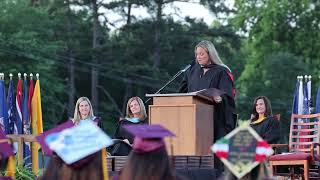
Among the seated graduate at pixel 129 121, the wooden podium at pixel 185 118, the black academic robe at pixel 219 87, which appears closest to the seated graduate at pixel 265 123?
the seated graduate at pixel 129 121

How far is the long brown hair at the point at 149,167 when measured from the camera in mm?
4707

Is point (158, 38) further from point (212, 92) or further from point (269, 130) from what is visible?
point (212, 92)

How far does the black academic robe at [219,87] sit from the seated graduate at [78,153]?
414 centimetres

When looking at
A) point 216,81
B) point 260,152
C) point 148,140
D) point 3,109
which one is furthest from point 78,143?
point 3,109

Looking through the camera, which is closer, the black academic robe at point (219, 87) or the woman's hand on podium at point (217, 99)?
the woman's hand on podium at point (217, 99)

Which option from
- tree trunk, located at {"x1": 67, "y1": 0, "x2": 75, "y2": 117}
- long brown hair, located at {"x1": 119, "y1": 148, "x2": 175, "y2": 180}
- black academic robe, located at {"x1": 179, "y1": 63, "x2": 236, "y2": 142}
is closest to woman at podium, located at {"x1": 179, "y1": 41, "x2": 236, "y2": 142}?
black academic robe, located at {"x1": 179, "y1": 63, "x2": 236, "y2": 142}

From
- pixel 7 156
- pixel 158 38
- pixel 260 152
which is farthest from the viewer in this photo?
pixel 158 38

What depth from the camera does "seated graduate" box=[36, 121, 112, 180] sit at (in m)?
4.70

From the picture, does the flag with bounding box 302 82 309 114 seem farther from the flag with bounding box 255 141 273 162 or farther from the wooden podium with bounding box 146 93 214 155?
the flag with bounding box 255 141 273 162

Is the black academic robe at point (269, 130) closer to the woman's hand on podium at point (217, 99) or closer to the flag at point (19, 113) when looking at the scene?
the woman's hand on podium at point (217, 99)

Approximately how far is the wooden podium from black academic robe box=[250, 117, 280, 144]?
9.81 ft

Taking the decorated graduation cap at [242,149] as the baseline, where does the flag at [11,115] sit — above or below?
above

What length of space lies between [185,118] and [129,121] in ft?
8.87

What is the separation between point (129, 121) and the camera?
35.9 ft
